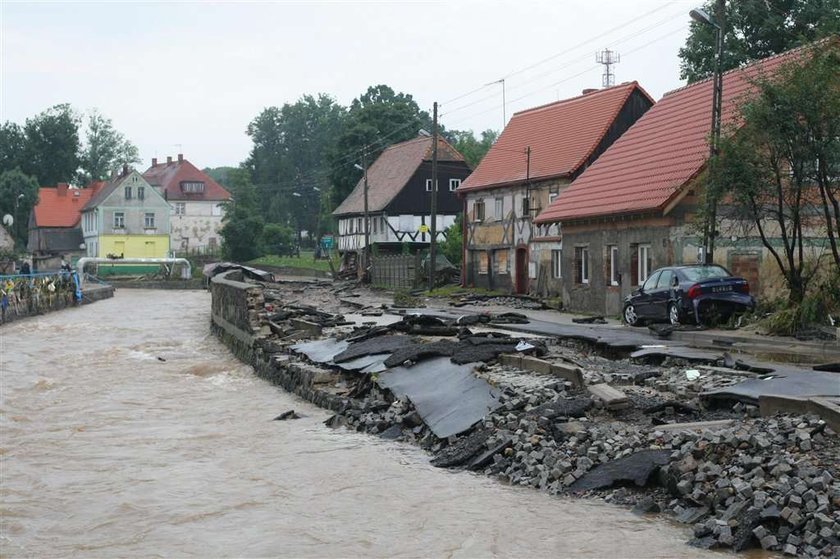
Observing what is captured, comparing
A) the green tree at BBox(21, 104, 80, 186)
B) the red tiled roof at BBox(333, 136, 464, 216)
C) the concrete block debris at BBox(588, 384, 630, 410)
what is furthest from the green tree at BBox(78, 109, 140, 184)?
the concrete block debris at BBox(588, 384, 630, 410)

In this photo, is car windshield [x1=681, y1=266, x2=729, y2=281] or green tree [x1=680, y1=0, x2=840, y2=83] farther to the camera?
green tree [x1=680, y1=0, x2=840, y2=83]

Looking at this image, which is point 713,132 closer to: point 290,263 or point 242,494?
point 242,494

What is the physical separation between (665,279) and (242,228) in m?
72.2

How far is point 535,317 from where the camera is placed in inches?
1247

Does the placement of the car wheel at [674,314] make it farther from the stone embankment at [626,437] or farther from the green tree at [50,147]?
the green tree at [50,147]

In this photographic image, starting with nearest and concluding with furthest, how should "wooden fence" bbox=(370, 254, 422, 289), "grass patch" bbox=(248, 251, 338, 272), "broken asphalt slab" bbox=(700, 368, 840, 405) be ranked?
"broken asphalt slab" bbox=(700, 368, 840, 405) → "wooden fence" bbox=(370, 254, 422, 289) → "grass patch" bbox=(248, 251, 338, 272)

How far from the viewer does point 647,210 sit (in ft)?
99.7

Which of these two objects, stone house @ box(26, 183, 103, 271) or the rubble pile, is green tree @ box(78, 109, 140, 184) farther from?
the rubble pile

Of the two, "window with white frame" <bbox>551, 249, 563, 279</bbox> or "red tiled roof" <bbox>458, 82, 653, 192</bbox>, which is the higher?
"red tiled roof" <bbox>458, 82, 653, 192</bbox>

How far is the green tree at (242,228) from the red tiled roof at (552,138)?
45028mm

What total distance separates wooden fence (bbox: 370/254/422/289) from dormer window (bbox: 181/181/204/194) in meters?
56.7

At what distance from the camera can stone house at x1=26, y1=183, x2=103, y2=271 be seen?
4156 inches

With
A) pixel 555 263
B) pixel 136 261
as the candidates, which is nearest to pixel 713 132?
pixel 555 263

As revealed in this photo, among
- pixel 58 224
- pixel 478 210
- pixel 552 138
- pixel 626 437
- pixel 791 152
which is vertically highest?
pixel 552 138
